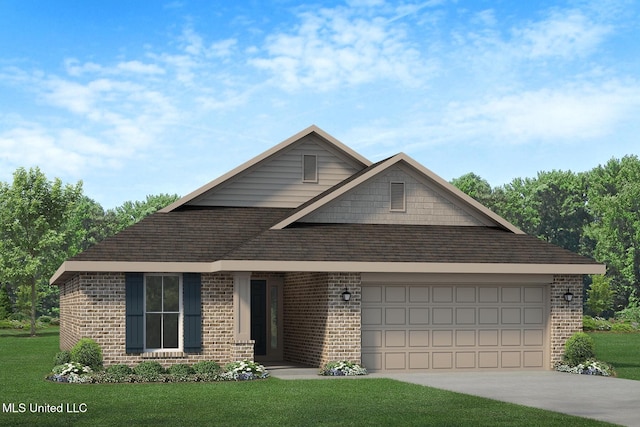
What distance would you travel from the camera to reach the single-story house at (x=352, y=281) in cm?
2425

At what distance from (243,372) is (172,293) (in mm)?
3254

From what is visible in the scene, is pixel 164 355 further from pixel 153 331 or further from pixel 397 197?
pixel 397 197

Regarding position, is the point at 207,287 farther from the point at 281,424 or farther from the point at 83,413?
the point at 281,424

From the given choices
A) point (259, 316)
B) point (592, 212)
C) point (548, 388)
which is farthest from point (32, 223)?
point (592, 212)

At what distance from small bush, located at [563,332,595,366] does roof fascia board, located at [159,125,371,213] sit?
864 centimetres

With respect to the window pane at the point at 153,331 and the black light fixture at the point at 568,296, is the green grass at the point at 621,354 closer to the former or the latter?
the black light fixture at the point at 568,296

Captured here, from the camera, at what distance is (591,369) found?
81.8 feet

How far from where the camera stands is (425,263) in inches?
Result: 969

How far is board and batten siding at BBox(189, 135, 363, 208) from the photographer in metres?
29.3

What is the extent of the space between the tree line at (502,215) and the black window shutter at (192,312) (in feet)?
102

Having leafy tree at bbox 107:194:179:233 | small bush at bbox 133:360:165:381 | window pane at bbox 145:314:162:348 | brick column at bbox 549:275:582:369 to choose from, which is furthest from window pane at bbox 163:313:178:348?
leafy tree at bbox 107:194:179:233

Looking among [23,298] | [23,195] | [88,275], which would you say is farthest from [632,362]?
[23,298]

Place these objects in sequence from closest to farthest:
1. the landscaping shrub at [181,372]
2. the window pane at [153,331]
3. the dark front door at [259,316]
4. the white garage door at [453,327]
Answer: the landscaping shrub at [181,372] → the window pane at [153,331] → the white garage door at [453,327] → the dark front door at [259,316]

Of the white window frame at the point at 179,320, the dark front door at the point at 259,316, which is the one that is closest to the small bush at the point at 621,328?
the dark front door at the point at 259,316
